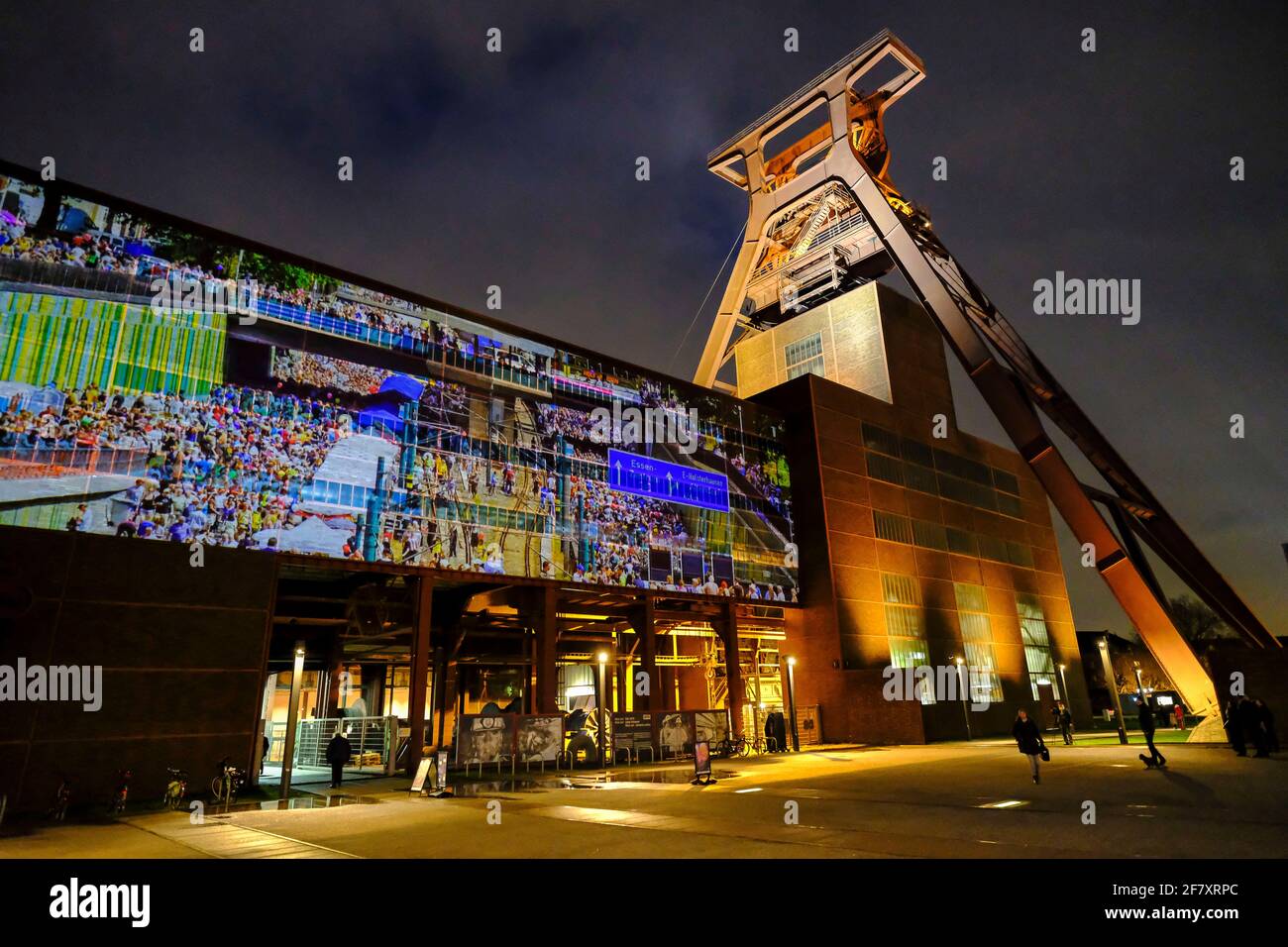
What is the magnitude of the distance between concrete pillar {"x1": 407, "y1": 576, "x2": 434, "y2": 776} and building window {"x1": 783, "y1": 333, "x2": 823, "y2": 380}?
35350mm

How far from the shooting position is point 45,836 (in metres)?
13.5

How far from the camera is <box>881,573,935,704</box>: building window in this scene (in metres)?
41.0

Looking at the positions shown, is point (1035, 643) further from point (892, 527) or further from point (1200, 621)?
point (1200, 621)

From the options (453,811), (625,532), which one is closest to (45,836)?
(453,811)

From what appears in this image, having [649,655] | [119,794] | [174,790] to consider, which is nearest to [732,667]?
[649,655]

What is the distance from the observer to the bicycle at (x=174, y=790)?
1761 centimetres

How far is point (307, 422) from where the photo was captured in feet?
84.5

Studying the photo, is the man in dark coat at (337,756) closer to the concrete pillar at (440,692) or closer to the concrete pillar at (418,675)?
the concrete pillar at (418,675)

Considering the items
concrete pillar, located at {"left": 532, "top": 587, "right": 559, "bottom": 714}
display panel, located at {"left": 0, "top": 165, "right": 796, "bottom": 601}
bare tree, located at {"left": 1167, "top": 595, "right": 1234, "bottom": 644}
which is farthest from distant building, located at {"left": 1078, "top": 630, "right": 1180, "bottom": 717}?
concrete pillar, located at {"left": 532, "top": 587, "right": 559, "bottom": 714}

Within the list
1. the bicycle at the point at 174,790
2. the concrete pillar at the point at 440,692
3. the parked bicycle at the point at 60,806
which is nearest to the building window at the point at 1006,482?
the concrete pillar at the point at 440,692

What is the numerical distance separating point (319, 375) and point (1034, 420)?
33184mm

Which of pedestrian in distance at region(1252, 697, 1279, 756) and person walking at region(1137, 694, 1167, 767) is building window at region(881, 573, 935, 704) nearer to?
pedestrian in distance at region(1252, 697, 1279, 756)

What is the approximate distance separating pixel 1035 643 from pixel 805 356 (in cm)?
2706
